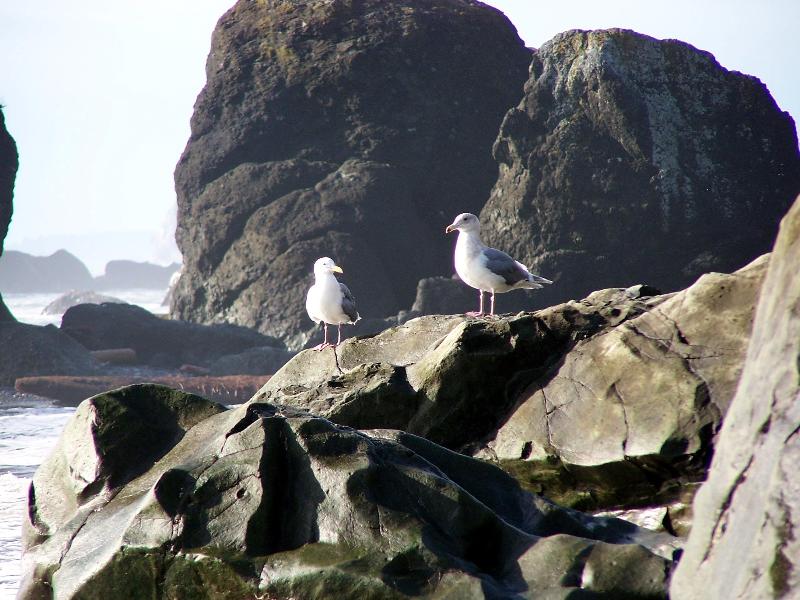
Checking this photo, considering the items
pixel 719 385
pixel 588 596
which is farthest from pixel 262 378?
pixel 588 596

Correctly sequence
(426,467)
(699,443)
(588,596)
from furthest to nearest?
1. (699,443)
2. (426,467)
3. (588,596)

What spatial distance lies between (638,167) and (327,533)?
18.7 metres

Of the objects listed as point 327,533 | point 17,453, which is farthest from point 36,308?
point 327,533

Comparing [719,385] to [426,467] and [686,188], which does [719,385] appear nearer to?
[426,467]

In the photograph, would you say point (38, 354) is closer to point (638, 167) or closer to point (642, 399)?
point (638, 167)

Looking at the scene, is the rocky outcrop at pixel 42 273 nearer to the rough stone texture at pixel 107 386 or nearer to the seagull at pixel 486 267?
the rough stone texture at pixel 107 386

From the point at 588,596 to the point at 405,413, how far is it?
10.0 ft

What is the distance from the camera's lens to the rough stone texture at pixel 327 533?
4.27 metres

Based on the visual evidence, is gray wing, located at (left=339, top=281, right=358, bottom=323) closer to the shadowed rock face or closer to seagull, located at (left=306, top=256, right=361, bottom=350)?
seagull, located at (left=306, top=256, right=361, bottom=350)

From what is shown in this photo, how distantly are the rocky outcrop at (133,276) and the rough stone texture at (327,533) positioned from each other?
4066 inches

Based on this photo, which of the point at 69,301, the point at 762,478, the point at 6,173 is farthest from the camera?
the point at 69,301

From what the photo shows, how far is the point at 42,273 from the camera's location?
317 feet

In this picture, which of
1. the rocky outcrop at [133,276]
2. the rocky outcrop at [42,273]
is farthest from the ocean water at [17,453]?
the rocky outcrop at [133,276]

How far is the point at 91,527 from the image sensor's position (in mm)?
5160
